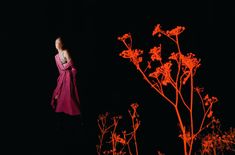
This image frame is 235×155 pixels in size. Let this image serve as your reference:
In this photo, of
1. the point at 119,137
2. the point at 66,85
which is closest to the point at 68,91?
the point at 66,85

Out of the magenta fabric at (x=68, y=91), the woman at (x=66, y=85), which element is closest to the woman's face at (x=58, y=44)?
the woman at (x=66, y=85)

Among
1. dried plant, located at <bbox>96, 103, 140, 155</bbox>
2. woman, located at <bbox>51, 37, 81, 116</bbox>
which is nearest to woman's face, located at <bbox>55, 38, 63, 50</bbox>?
woman, located at <bbox>51, 37, 81, 116</bbox>

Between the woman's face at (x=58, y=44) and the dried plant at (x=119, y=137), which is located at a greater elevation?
the woman's face at (x=58, y=44)

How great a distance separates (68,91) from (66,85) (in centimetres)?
7

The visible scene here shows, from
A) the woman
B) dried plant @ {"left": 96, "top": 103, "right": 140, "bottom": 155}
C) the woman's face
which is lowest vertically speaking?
dried plant @ {"left": 96, "top": 103, "right": 140, "bottom": 155}

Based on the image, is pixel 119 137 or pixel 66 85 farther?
pixel 119 137

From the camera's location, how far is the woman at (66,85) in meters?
4.95

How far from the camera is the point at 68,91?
4953 millimetres

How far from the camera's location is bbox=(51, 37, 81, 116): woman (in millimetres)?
4949

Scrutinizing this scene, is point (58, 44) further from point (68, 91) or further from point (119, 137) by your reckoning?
point (119, 137)

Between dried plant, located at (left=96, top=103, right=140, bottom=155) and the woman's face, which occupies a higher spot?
the woman's face

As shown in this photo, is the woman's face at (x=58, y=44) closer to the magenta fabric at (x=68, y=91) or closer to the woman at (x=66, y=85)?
the woman at (x=66, y=85)

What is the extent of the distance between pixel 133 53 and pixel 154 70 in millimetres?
536

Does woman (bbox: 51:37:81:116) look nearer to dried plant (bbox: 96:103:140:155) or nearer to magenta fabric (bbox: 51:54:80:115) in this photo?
magenta fabric (bbox: 51:54:80:115)
